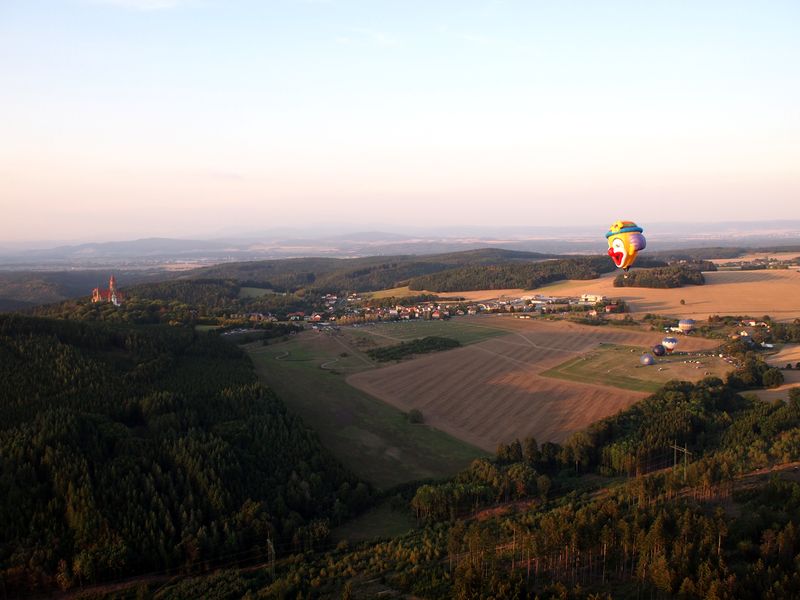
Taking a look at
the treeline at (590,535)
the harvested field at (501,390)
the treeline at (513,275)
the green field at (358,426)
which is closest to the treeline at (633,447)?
Result: the treeline at (590,535)

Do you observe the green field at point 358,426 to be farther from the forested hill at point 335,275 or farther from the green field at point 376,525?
the forested hill at point 335,275

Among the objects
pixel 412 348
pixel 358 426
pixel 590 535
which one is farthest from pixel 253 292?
pixel 590 535

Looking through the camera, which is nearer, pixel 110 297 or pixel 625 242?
pixel 625 242

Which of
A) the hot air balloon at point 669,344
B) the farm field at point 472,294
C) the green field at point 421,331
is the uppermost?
the farm field at point 472,294

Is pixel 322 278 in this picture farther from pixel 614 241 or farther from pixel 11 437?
pixel 11 437

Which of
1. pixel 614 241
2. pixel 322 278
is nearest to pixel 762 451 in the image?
pixel 614 241

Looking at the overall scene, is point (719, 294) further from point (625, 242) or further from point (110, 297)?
point (110, 297)
